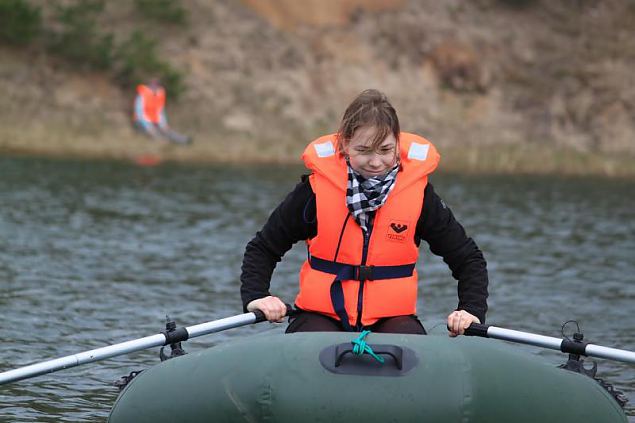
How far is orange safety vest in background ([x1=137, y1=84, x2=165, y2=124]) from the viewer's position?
22.7 metres

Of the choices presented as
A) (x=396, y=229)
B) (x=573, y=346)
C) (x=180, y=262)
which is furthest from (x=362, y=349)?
(x=180, y=262)

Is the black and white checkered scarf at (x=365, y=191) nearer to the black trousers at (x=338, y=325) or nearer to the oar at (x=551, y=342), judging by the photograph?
the black trousers at (x=338, y=325)

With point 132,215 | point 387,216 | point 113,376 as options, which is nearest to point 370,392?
point 387,216

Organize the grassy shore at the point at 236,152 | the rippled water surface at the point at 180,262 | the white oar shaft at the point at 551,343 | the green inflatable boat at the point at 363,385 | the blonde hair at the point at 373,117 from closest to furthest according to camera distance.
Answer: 1. the green inflatable boat at the point at 363,385
2. the blonde hair at the point at 373,117
3. the white oar shaft at the point at 551,343
4. the rippled water surface at the point at 180,262
5. the grassy shore at the point at 236,152

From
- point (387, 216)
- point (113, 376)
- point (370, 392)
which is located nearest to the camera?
point (370, 392)

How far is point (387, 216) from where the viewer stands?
498 cm

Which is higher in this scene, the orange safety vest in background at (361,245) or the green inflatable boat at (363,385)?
the orange safety vest in background at (361,245)

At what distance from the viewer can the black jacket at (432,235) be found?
5094 mm

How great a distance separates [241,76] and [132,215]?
39.1 ft

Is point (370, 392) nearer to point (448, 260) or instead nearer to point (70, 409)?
point (448, 260)

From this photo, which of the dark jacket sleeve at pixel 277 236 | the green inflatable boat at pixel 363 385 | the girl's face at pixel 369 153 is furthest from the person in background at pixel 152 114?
the green inflatable boat at pixel 363 385

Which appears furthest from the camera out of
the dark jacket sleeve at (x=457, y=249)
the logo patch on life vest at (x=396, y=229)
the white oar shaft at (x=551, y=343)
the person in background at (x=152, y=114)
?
the person in background at (x=152, y=114)

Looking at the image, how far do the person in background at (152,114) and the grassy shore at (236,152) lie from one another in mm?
257

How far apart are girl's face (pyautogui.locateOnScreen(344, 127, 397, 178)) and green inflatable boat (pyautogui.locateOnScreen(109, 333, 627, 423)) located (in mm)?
750
